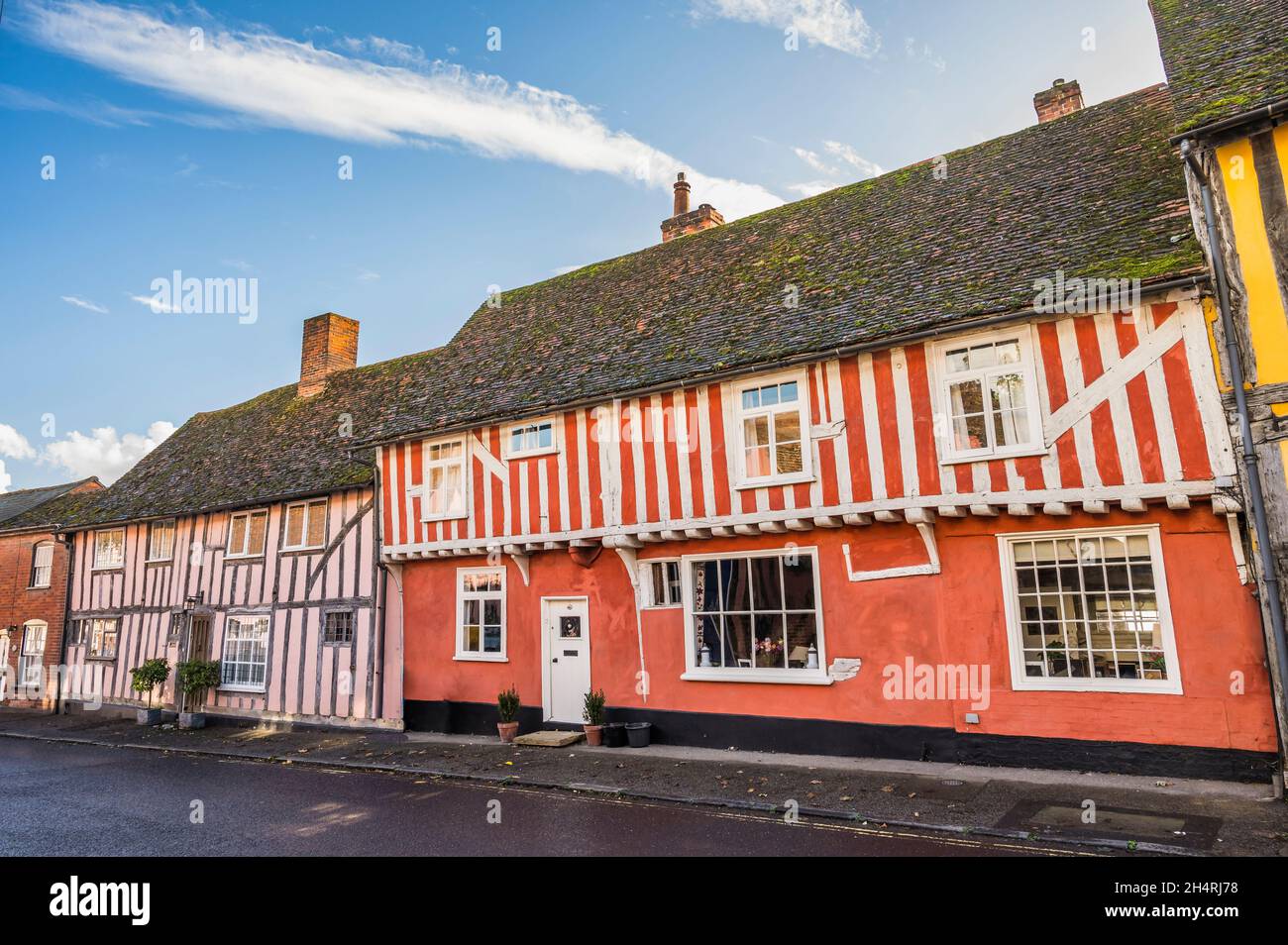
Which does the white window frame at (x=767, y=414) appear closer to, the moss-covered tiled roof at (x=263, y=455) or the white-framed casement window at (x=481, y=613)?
the white-framed casement window at (x=481, y=613)

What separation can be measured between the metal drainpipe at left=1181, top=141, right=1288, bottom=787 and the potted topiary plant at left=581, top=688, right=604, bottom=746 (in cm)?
902

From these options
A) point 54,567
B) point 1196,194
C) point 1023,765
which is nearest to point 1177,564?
point 1023,765

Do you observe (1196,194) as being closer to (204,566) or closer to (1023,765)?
(1023,765)

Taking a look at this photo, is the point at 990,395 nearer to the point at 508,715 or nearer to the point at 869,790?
the point at 869,790

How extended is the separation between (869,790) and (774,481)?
14.4ft

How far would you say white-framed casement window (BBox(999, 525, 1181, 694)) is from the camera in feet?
30.3

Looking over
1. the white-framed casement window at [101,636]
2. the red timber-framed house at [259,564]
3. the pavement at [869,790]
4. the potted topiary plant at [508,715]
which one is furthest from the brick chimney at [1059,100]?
the white-framed casement window at [101,636]

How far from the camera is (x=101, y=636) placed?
856 inches

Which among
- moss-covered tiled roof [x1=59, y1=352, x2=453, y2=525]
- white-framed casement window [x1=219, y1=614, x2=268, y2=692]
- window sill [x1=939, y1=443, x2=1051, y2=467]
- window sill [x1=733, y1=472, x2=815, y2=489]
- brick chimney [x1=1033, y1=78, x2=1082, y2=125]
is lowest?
white-framed casement window [x1=219, y1=614, x2=268, y2=692]

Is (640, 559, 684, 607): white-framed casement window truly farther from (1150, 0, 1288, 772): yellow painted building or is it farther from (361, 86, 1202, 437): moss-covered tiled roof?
(1150, 0, 1288, 772): yellow painted building

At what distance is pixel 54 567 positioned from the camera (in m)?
23.4

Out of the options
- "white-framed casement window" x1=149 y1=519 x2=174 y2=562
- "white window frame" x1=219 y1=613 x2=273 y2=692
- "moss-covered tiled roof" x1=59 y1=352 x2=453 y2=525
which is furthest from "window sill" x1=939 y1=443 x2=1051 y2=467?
"white-framed casement window" x1=149 y1=519 x2=174 y2=562

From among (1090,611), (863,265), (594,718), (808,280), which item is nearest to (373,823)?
(594,718)
